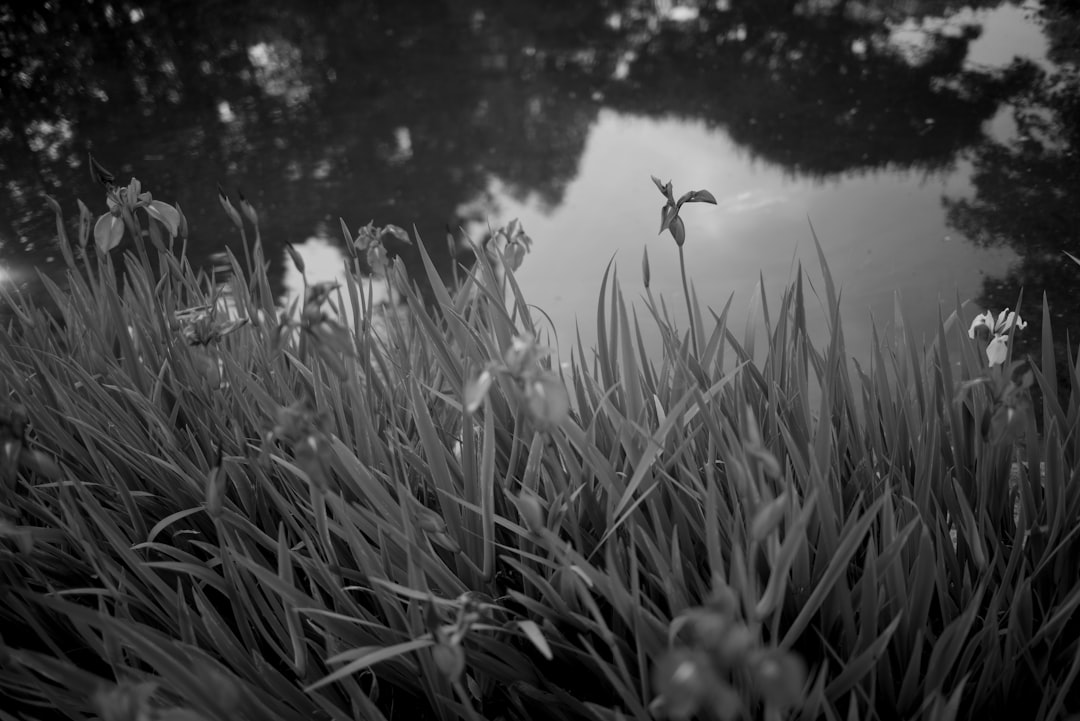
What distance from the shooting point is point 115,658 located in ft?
2.53

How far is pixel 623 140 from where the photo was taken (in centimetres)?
388

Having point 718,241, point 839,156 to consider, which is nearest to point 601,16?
point 839,156

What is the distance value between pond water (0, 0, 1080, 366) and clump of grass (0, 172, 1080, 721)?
2.26 ft

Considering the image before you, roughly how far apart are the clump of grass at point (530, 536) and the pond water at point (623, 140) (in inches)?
27.2

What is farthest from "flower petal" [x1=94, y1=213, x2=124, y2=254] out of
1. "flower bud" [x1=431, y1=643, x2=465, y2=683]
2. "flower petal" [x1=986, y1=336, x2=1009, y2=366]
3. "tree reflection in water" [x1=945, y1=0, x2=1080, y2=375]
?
"tree reflection in water" [x1=945, y1=0, x2=1080, y2=375]

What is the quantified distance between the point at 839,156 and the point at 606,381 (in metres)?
2.49

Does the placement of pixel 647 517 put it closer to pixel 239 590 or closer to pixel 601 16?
pixel 239 590

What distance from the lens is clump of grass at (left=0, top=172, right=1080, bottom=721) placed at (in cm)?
75

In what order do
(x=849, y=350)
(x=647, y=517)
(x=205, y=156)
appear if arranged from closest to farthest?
(x=647, y=517), (x=849, y=350), (x=205, y=156)

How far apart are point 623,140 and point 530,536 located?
10.8 feet

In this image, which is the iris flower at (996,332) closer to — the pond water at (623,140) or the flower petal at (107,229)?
the pond water at (623,140)

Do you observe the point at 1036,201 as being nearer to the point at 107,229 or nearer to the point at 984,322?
the point at 984,322

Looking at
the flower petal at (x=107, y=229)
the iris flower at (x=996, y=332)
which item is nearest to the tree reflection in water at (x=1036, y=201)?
the iris flower at (x=996, y=332)

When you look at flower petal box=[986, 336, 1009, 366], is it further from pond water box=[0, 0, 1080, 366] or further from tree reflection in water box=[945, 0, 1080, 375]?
pond water box=[0, 0, 1080, 366]
